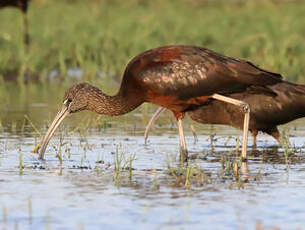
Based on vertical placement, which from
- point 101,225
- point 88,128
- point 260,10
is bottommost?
point 101,225

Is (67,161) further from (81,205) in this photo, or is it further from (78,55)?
(78,55)

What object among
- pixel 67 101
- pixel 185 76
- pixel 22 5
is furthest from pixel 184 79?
pixel 22 5

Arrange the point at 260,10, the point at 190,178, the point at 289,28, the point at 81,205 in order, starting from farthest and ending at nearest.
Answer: the point at 260,10, the point at 289,28, the point at 190,178, the point at 81,205

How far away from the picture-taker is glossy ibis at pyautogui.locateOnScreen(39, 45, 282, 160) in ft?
32.0

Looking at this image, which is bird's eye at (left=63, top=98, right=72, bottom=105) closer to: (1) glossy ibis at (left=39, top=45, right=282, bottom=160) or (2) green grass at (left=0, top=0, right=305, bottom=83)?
(1) glossy ibis at (left=39, top=45, right=282, bottom=160)

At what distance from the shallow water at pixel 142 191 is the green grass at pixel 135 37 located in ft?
21.1

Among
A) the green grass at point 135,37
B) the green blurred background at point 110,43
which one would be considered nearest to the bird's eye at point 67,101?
the green blurred background at point 110,43

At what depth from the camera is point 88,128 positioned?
12.4 m

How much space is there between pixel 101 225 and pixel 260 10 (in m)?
17.1

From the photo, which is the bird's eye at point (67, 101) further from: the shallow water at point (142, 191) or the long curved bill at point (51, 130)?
the shallow water at point (142, 191)

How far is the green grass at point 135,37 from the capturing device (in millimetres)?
17469

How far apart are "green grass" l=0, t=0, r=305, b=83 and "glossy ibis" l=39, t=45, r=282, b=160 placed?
6.65m

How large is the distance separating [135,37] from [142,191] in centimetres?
1064

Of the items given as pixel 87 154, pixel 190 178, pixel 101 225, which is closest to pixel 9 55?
pixel 87 154
